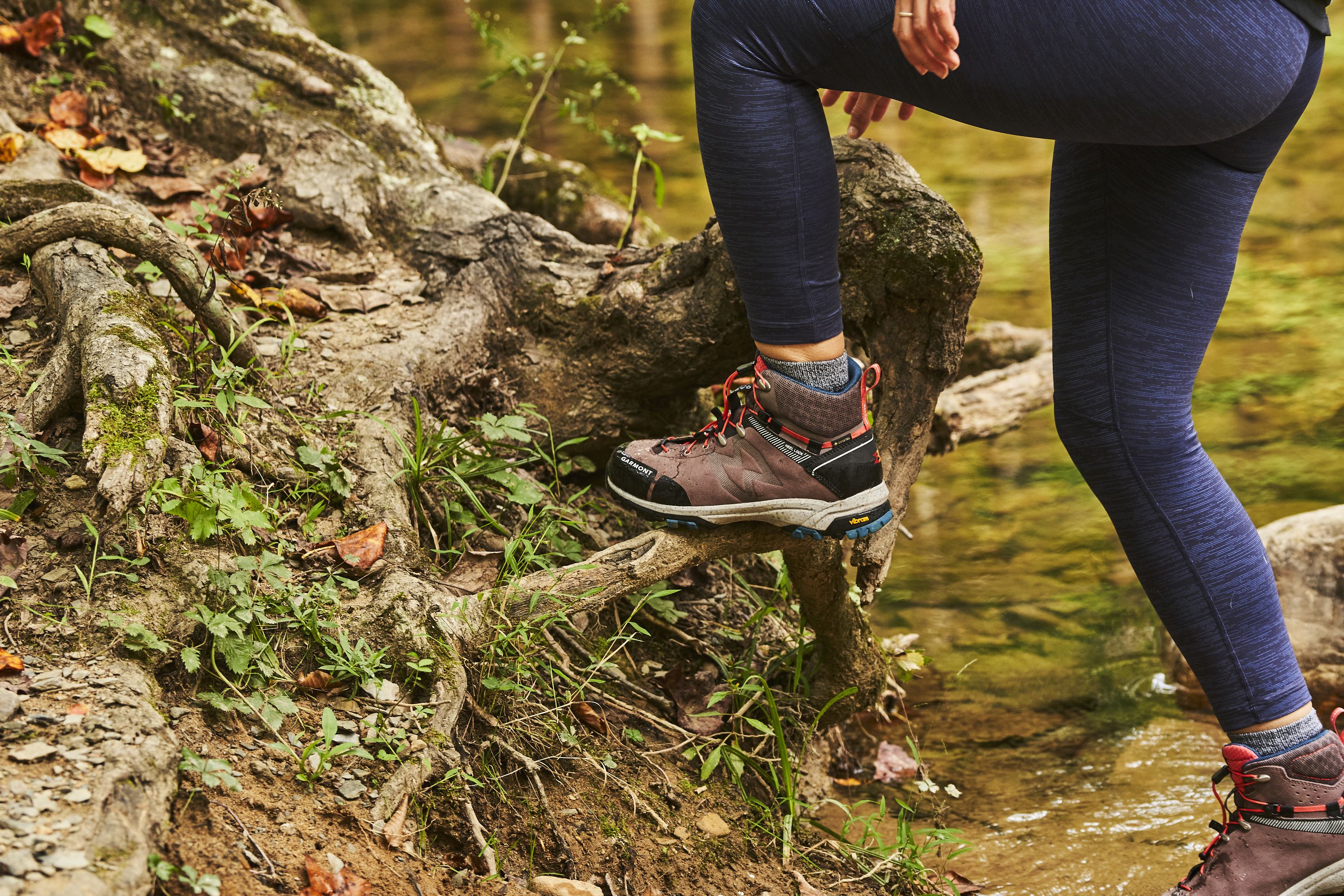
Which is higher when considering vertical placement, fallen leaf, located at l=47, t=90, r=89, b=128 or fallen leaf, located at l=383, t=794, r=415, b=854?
fallen leaf, located at l=47, t=90, r=89, b=128

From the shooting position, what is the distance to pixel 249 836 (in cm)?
137

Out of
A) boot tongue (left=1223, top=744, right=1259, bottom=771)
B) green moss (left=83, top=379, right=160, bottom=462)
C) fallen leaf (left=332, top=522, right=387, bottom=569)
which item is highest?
green moss (left=83, top=379, right=160, bottom=462)

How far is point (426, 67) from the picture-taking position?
8898mm

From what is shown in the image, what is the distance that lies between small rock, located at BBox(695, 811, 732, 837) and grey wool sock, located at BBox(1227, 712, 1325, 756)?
1001mm

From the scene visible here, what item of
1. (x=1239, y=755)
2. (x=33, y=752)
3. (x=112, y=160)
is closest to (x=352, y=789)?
(x=33, y=752)

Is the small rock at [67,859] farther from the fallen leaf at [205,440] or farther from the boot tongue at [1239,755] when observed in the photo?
the boot tongue at [1239,755]

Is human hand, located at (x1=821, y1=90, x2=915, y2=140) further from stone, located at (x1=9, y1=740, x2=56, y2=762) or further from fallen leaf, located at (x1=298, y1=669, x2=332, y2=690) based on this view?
stone, located at (x1=9, y1=740, x2=56, y2=762)

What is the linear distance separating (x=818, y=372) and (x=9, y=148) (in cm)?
264

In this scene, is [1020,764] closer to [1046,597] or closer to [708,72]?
[1046,597]

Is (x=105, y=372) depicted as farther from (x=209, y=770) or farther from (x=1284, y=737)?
(x=1284, y=737)

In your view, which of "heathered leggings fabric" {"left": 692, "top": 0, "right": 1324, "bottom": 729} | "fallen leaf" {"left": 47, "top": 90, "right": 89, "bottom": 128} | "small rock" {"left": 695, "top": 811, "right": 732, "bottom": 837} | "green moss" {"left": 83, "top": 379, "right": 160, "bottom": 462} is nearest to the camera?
"heathered leggings fabric" {"left": 692, "top": 0, "right": 1324, "bottom": 729}

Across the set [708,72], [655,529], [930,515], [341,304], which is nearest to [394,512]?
[655,529]

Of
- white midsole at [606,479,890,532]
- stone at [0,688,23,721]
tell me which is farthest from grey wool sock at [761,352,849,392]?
stone at [0,688,23,721]

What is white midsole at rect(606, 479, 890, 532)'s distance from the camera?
1.87 metres
